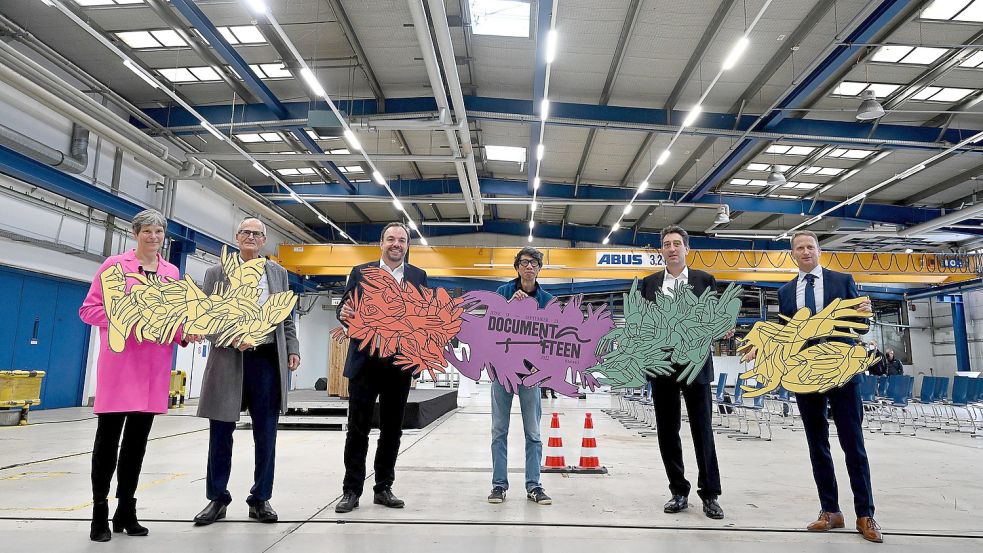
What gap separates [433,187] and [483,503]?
11.7 m

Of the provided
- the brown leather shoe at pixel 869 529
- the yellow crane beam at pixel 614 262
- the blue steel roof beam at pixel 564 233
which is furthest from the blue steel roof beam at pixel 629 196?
the brown leather shoe at pixel 869 529

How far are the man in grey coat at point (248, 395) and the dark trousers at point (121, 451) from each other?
256 millimetres

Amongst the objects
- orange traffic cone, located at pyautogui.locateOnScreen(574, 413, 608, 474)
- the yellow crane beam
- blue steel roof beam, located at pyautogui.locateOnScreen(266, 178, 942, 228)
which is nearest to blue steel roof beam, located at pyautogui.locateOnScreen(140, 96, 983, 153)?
the yellow crane beam

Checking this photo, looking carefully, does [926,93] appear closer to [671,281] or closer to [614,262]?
[614,262]

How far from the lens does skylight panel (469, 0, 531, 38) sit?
700cm

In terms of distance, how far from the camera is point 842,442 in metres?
2.70

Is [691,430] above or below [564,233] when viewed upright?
below

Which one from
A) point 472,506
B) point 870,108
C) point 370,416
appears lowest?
Answer: point 472,506

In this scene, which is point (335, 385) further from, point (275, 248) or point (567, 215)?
point (567, 215)

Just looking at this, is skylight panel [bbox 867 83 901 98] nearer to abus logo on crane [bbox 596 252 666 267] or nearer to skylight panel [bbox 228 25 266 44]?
abus logo on crane [bbox 596 252 666 267]

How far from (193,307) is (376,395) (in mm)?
1040

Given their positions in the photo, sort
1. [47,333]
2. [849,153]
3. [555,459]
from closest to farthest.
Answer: [555,459] → [47,333] → [849,153]

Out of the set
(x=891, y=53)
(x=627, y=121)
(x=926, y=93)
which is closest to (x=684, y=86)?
(x=627, y=121)

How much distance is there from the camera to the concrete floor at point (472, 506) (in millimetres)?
2445
